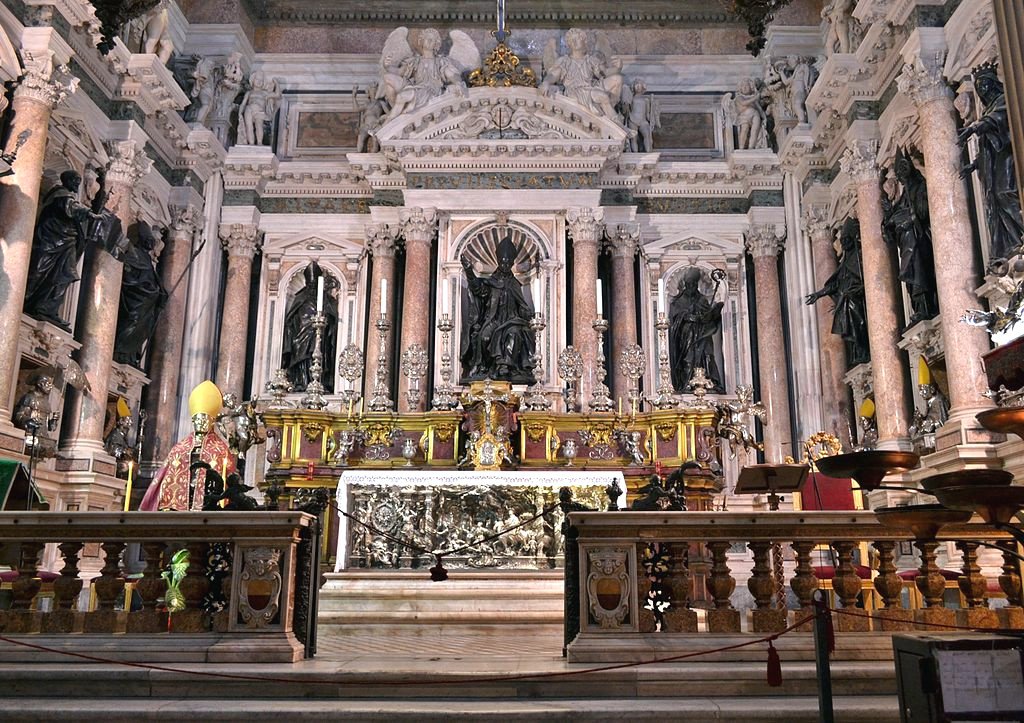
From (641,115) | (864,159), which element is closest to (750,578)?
(864,159)

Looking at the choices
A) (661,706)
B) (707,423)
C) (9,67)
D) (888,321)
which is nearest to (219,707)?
(661,706)

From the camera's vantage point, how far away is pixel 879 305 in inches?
492

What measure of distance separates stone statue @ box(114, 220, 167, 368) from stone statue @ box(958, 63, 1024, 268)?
11.7 metres

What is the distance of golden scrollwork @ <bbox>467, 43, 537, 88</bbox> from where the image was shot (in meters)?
15.9

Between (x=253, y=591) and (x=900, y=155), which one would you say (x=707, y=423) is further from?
(x=253, y=591)

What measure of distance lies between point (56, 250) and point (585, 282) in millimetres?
8153

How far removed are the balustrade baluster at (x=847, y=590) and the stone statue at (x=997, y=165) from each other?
5.53m

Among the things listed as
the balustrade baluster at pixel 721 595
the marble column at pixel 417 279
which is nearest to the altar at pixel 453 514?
the balustrade baluster at pixel 721 595

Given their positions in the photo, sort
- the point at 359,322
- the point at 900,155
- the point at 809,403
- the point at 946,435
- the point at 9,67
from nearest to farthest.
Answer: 1. the point at 946,435
2. the point at 9,67
3. the point at 900,155
4. the point at 809,403
5. the point at 359,322

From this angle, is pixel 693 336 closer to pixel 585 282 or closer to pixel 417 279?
pixel 585 282

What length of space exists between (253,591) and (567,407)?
29.1ft

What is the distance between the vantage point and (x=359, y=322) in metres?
16.4

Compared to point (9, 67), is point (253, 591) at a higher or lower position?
lower

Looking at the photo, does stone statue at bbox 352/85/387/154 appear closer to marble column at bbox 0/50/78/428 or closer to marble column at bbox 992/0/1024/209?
marble column at bbox 0/50/78/428
